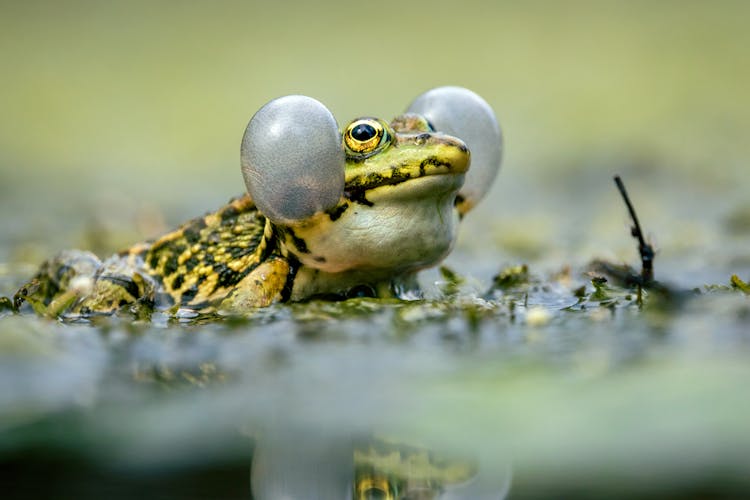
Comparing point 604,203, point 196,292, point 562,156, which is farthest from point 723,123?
point 196,292

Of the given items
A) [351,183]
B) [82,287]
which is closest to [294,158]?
[351,183]

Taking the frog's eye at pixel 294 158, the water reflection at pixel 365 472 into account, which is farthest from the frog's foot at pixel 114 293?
the water reflection at pixel 365 472

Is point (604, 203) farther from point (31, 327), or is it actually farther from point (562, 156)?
point (31, 327)

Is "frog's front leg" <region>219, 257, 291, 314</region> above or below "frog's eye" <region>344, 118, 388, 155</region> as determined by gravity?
below

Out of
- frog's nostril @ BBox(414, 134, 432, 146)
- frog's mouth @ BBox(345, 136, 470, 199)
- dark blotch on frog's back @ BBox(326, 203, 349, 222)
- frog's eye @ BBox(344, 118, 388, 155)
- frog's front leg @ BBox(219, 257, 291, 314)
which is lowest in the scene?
frog's front leg @ BBox(219, 257, 291, 314)

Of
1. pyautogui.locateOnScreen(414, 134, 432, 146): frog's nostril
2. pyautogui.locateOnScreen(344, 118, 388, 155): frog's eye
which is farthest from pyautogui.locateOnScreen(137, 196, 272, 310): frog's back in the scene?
pyautogui.locateOnScreen(414, 134, 432, 146): frog's nostril

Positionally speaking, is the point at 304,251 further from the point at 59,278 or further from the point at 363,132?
the point at 59,278

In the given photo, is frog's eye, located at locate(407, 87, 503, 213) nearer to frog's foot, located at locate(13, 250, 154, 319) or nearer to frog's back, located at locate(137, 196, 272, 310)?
frog's back, located at locate(137, 196, 272, 310)
